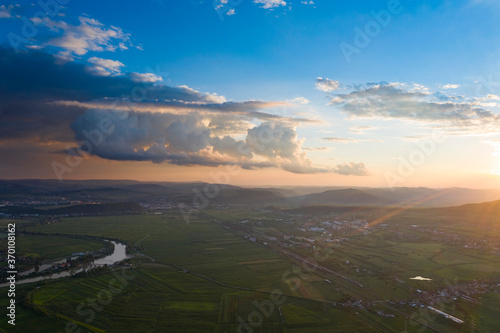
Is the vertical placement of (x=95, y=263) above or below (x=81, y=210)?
below

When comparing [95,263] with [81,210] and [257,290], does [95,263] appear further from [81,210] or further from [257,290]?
[81,210]

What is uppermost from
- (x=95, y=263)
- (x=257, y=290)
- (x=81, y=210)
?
(x=257, y=290)

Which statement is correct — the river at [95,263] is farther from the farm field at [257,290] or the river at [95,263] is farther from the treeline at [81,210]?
the treeline at [81,210]

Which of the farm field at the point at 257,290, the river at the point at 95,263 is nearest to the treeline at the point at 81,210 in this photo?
the farm field at the point at 257,290

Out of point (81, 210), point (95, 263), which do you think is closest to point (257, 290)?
point (95, 263)

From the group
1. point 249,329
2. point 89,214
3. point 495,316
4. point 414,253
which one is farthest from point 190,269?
point 89,214

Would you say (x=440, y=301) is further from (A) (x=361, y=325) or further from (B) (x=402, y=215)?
(B) (x=402, y=215)

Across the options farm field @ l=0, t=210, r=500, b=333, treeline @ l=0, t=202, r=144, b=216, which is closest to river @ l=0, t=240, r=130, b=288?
farm field @ l=0, t=210, r=500, b=333

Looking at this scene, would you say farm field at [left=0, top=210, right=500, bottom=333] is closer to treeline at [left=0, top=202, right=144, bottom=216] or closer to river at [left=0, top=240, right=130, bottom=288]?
river at [left=0, top=240, right=130, bottom=288]
